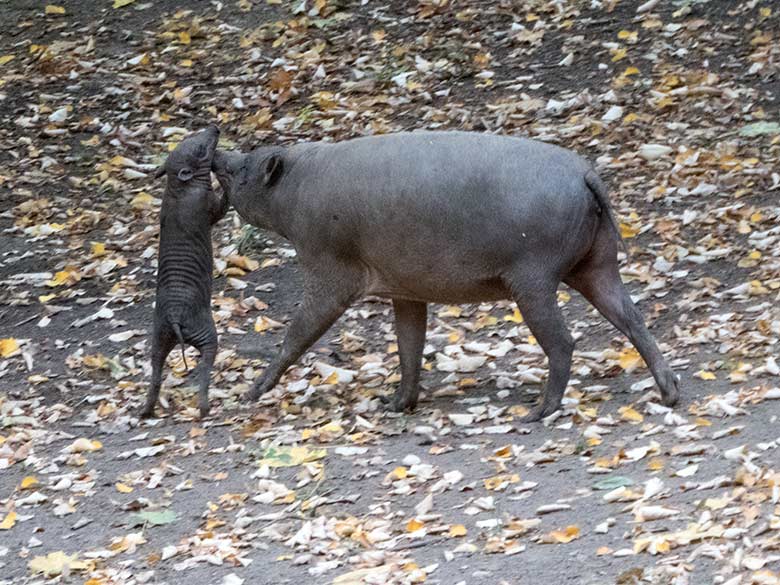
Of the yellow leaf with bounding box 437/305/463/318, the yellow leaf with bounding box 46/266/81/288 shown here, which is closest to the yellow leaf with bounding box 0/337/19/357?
the yellow leaf with bounding box 46/266/81/288

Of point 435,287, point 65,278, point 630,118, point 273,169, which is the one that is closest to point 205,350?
point 273,169

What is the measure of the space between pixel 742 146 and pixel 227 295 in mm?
3969

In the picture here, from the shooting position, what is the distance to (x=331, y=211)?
760 centimetres

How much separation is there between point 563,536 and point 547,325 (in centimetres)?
181

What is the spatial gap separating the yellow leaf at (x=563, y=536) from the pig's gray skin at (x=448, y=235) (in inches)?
63.9

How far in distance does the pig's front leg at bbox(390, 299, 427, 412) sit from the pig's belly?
288 millimetres

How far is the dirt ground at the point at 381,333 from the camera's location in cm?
586

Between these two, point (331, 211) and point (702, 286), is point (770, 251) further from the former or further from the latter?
point (331, 211)

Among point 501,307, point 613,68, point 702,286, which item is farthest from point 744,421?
point 613,68

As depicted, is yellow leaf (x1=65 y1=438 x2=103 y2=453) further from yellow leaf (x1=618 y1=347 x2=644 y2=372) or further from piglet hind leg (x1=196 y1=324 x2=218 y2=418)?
yellow leaf (x1=618 y1=347 x2=644 y2=372)

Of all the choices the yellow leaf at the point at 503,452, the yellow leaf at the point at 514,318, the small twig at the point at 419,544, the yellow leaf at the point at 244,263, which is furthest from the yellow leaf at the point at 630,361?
the yellow leaf at the point at 244,263

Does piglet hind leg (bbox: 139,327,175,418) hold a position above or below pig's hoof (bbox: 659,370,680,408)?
below

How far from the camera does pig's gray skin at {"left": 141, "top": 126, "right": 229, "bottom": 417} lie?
7.92 metres

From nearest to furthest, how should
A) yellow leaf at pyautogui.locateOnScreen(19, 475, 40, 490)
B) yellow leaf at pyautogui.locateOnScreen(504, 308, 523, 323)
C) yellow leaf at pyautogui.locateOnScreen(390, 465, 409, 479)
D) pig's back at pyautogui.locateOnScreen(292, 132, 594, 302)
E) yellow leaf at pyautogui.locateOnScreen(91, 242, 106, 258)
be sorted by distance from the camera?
yellow leaf at pyautogui.locateOnScreen(390, 465, 409, 479) → pig's back at pyautogui.locateOnScreen(292, 132, 594, 302) → yellow leaf at pyautogui.locateOnScreen(19, 475, 40, 490) → yellow leaf at pyautogui.locateOnScreen(504, 308, 523, 323) → yellow leaf at pyautogui.locateOnScreen(91, 242, 106, 258)
